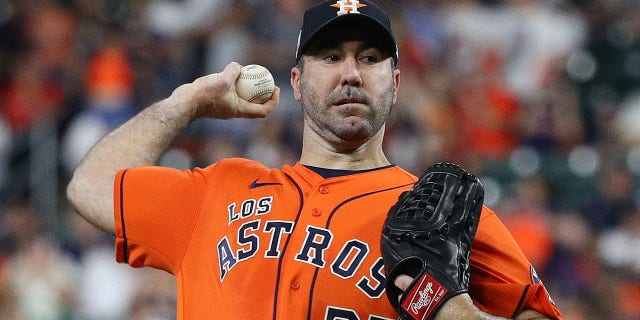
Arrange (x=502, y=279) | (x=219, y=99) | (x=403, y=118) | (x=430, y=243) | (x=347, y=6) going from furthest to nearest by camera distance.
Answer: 1. (x=403, y=118)
2. (x=219, y=99)
3. (x=347, y=6)
4. (x=502, y=279)
5. (x=430, y=243)

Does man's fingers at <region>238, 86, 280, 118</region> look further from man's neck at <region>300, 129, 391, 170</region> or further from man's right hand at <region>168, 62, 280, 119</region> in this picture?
man's neck at <region>300, 129, 391, 170</region>

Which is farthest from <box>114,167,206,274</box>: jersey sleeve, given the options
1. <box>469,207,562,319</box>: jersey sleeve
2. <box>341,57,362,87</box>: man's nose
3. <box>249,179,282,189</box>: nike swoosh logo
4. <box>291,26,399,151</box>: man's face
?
<box>469,207,562,319</box>: jersey sleeve

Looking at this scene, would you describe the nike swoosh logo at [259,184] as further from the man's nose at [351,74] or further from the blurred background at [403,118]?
the blurred background at [403,118]

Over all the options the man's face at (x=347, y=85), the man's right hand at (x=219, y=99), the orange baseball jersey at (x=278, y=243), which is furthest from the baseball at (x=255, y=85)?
the orange baseball jersey at (x=278, y=243)

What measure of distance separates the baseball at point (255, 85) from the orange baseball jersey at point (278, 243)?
0.27 metres

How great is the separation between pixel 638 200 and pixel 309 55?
503 cm

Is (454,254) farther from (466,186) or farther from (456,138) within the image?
(456,138)

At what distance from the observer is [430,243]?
259 centimetres

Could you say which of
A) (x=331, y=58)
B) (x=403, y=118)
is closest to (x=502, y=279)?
(x=331, y=58)

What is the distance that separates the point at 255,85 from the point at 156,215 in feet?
1.91

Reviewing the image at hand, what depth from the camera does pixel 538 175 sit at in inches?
303

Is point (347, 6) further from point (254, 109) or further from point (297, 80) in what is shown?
point (254, 109)

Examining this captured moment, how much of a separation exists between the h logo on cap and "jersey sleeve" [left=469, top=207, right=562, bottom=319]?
810 millimetres

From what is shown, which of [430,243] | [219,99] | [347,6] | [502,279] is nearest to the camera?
[430,243]
